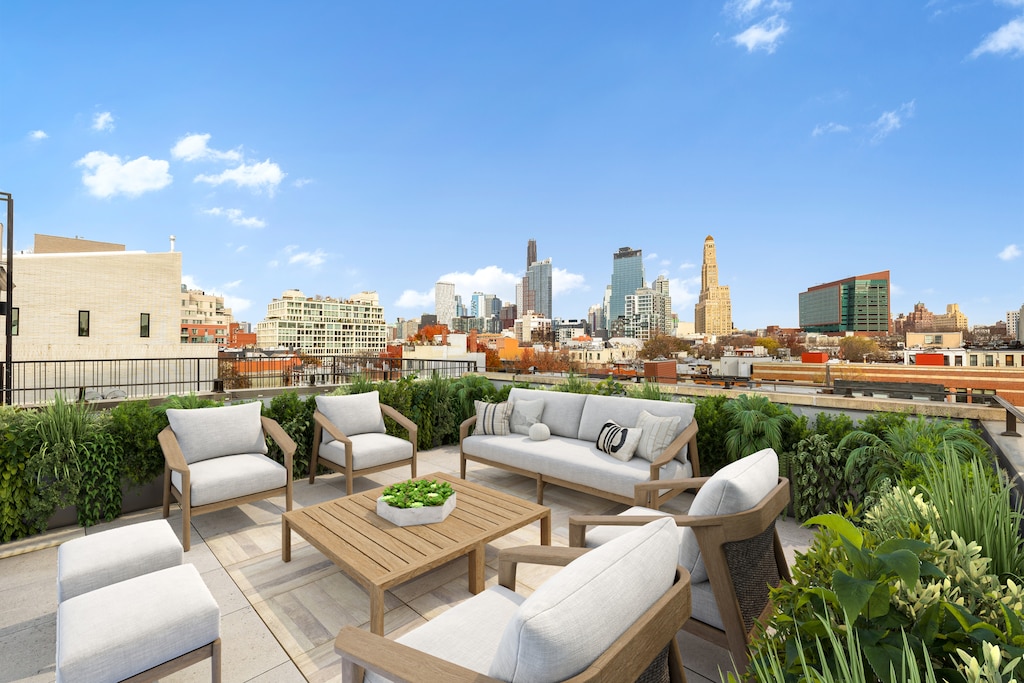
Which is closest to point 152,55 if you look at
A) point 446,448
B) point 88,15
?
point 88,15

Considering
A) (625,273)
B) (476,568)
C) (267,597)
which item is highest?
(625,273)

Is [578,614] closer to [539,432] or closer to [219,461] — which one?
[539,432]

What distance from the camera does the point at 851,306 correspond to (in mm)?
33375

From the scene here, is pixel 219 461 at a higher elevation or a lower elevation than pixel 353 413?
lower

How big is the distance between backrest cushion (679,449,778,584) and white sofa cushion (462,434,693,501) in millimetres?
1433

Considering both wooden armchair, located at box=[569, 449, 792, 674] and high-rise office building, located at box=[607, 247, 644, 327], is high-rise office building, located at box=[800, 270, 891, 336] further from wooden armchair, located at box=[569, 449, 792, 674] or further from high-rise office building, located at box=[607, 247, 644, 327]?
high-rise office building, located at box=[607, 247, 644, 327]

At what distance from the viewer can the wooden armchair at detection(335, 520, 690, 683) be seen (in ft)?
3.07

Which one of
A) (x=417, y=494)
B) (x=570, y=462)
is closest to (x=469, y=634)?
(x=417, y=494)

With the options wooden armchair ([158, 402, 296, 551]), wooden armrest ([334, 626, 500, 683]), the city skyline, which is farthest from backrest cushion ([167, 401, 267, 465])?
the city skyline

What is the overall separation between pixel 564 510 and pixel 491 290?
106m

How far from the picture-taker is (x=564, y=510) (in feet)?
12.9

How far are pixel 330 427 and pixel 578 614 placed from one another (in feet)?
12.2

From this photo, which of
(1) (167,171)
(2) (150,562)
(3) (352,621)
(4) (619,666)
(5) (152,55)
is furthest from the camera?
(1) (167,171)

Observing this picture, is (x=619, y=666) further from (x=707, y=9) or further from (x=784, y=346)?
(x=784, y=346)
